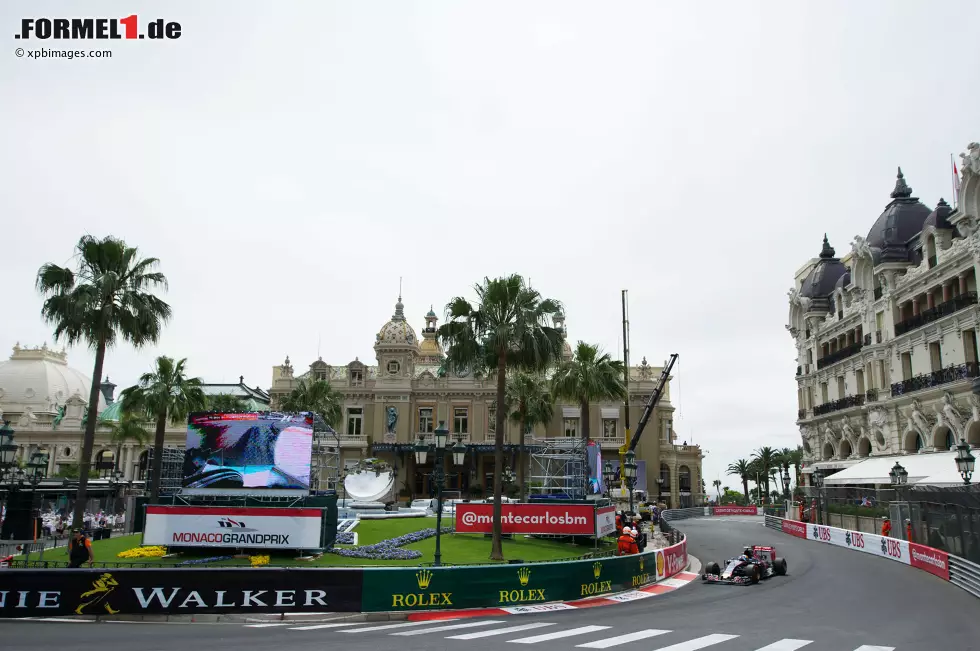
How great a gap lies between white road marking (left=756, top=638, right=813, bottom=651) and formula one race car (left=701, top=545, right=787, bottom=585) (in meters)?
10.6

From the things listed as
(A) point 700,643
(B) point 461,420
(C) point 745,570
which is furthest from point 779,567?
(B) point 461,420

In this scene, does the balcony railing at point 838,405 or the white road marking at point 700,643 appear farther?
the balcony railing at point 838,405

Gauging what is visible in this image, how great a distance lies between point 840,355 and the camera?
54156 millimetres

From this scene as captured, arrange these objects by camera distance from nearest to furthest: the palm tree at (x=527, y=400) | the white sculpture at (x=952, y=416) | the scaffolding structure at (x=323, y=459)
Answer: the scaffolding structure at (x=323, y=459), the white sculpture at (x=952, y=416), the palm tree at (x=527, y=400)

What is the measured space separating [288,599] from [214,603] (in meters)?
1.76

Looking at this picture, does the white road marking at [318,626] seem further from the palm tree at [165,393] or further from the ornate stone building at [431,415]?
the ornate stone building at [431,415]

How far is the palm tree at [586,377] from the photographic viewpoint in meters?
47.8

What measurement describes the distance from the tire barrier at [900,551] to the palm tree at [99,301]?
3187 centimetres

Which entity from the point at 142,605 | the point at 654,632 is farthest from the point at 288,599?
the point at 654,632

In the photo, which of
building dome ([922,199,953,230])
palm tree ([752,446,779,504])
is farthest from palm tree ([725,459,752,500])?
building dome ([922,199,953,230])

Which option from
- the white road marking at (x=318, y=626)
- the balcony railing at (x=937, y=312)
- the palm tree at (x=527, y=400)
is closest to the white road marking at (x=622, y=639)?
the white road marking at (x=318, y=626)

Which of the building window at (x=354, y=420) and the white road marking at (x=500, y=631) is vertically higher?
the building window at (x=354, y=420)

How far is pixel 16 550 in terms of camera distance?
32.0 meters

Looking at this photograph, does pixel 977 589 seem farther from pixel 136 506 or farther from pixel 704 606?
pixel 136 506
